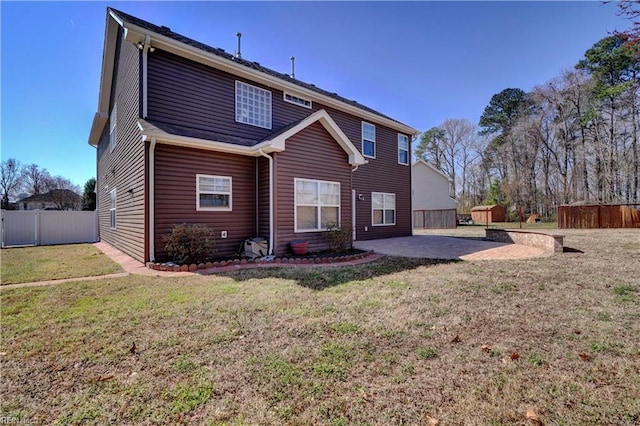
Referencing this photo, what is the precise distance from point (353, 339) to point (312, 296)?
1.66 m

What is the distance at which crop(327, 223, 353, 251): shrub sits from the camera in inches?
372

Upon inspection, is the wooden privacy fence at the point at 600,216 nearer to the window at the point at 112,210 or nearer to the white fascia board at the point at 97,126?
the window at the point at 112,210

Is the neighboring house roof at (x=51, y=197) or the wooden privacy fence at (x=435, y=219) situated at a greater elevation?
the neighboring house roof at (x=51, y=197)

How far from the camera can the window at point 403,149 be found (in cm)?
1550

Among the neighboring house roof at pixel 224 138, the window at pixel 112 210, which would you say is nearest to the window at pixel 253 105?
the neighboring house roof at pixel 224 138

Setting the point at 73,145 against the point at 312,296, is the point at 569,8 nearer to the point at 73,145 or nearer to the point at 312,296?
the point at 312,296

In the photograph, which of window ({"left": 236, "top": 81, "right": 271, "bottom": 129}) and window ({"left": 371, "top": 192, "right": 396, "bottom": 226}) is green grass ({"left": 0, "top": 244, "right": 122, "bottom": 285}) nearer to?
window ({"left": 236, "top": 81, "right": 271, "bottom": 129})

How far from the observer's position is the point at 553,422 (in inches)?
75.1

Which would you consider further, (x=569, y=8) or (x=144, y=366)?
(x=569, y=8)

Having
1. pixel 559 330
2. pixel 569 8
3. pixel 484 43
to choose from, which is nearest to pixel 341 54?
pixel 484 43

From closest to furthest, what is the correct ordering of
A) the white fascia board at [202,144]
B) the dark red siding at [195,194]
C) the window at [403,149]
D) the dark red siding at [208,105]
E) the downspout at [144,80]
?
the white fascia board at [202,144] < the dark red siding at [195,194] < the downspout at [144,80] < the dark red siding at [208,105] < the window at [403,149]

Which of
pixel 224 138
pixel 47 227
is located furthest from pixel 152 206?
pixel 47 227

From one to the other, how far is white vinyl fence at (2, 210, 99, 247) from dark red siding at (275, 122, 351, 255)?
1253 cm

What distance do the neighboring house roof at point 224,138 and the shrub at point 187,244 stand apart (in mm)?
2251
